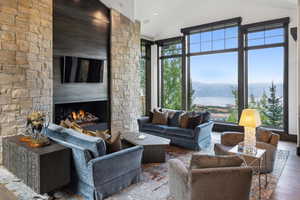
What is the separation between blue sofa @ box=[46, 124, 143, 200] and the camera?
9.12ft

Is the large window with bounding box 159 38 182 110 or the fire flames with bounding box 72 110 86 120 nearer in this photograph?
the fire flames with bounding box 72 110 86 120

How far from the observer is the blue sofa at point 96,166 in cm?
278

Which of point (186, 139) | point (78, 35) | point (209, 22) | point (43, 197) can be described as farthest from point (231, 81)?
point (43, 197)

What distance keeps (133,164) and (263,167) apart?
2214 millimetres

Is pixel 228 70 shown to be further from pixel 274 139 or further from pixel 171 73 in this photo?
pixel 274 139

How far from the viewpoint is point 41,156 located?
9.05 feet

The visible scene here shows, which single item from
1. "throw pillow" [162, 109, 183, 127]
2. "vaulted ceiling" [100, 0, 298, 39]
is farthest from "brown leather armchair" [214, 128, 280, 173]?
"vaulted ceiling" [100, 0, 298, 39]

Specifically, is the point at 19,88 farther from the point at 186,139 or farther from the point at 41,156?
the point at 186,139

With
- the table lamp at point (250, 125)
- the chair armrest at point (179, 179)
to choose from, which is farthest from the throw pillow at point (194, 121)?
the chair armrest at point (179, 179)

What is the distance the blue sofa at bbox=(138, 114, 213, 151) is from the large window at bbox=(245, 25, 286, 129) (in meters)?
2.27

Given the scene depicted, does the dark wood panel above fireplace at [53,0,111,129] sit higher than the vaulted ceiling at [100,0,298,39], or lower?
lower

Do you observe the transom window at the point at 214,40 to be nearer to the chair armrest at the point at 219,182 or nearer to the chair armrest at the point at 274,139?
the chair armrest at the point at 274,139

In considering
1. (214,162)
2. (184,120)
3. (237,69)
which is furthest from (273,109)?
(214,162)

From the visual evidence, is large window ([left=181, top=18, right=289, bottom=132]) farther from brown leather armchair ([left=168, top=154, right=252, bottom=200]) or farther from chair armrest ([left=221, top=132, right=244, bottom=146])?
brown leather armchair ([left=168, top=154, right=252, bottom=200])
